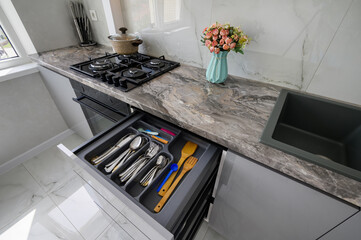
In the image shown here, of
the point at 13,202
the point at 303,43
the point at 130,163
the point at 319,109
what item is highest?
the point at 303,43

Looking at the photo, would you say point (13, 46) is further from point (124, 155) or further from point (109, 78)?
point (124, 155)

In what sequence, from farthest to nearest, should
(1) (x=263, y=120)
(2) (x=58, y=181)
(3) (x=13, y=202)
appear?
(2) (x=58, y=181) < (3) (x=13, y=202) < (1) (x=263, y=120)

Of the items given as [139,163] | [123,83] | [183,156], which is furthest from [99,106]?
[183,156]

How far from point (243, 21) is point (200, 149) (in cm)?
79

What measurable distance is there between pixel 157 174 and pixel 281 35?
38.4 inches

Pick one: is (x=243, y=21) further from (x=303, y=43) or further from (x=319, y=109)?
(x=319, y=109)

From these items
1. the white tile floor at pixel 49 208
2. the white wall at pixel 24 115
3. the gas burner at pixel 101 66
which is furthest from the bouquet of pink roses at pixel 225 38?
the white wall at pixel 24 115

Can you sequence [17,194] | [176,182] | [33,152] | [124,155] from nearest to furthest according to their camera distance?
1. [176,182]
2. [124,155]
3. [17,194]
4. [33,152]

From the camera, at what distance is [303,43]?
86cm

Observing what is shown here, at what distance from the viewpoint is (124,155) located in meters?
0.76

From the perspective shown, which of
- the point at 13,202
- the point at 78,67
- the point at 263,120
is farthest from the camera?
the point at 13,202

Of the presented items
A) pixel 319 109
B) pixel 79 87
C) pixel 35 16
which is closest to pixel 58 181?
pixel 79 87

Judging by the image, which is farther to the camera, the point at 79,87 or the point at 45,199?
the point at 45,199

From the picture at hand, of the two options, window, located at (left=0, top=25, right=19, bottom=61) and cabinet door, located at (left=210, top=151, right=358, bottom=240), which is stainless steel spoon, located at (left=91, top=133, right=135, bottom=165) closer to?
cabinet door, located at (left=210, top=151, right=358, bottom=240)
